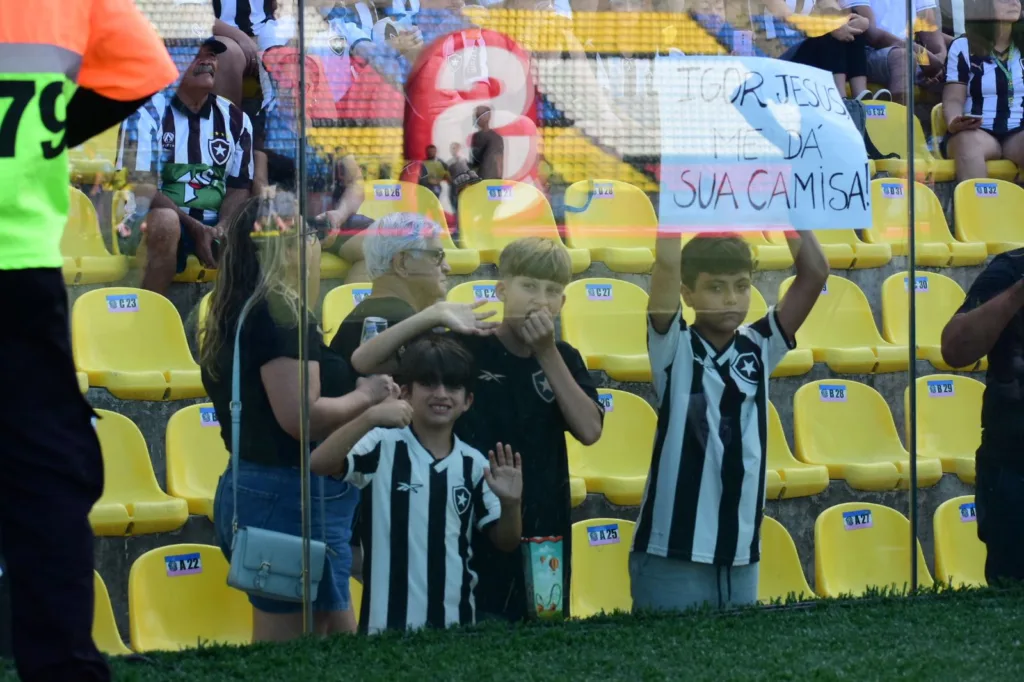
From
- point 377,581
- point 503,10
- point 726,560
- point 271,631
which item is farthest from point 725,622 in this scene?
point 503,10

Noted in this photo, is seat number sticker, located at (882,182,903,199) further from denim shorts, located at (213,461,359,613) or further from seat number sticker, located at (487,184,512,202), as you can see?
denim shorts, located at (213,461,359,613)

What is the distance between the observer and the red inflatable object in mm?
3635

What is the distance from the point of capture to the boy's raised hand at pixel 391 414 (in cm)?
352

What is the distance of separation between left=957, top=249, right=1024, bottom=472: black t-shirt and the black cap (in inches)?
91.9

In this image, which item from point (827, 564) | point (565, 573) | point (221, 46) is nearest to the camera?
point (221, 46)

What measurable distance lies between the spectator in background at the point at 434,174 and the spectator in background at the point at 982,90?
5.30 ft

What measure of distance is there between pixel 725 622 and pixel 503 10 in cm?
179

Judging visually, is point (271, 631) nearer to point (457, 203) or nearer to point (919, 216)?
point (457, 203)

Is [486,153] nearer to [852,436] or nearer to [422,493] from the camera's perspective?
[422,493]

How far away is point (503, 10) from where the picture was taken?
3682 mm

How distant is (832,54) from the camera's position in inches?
155

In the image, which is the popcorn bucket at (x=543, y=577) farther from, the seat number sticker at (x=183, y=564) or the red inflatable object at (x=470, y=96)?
the red inflatable object at (x=470, y=96)

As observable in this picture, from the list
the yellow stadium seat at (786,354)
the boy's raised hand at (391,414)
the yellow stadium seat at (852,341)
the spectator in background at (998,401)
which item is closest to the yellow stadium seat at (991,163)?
the spectator in background at (998,401)

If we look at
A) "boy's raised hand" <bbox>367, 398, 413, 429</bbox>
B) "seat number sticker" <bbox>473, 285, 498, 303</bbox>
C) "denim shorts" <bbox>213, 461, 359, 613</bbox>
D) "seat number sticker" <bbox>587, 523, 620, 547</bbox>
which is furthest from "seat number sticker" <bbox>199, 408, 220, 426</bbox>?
"seat number sticker" <bbox>587, 523, 620, 547</bbox>
